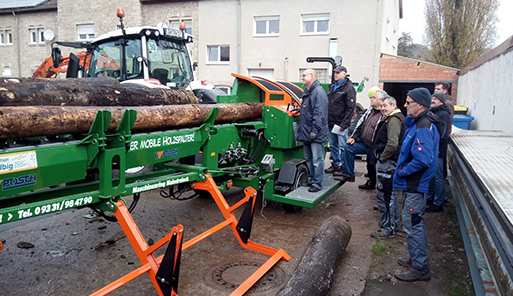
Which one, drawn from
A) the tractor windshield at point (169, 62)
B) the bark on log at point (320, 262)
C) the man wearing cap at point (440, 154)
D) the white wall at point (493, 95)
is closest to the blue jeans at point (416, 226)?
the bark on log at point (320, 262)

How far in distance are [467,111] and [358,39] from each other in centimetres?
648

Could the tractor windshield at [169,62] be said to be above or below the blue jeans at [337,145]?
above

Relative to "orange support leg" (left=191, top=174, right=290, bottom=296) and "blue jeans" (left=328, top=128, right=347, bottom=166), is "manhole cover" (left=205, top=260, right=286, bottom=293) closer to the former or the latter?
"orange support leg" (left=191, top=174, right=290, bottom=296)

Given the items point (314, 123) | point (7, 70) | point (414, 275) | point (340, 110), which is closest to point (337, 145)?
point (340, 110)

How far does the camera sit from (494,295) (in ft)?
9.82

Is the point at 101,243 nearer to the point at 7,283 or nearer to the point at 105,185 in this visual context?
the point at 7,283

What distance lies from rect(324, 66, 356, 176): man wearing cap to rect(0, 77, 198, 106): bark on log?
2619 mm

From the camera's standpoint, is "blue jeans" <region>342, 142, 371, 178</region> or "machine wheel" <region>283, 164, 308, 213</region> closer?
"machine wheel" <region>283, 164, 308, 213</region>

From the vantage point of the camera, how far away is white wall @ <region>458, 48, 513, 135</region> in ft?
23.4

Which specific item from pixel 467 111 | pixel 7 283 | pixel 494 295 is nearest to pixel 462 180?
pixel 494 295

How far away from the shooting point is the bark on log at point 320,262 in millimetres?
3314

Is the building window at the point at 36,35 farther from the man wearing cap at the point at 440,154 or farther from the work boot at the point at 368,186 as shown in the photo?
the man wearing cap at the point at 440,154

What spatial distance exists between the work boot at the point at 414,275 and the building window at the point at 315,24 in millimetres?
15806

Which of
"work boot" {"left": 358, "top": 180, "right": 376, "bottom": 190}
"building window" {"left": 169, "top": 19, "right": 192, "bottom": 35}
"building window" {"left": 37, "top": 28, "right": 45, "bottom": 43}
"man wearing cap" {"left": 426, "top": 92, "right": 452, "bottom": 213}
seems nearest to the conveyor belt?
"man wearing cap" {"left": 426, "top": 92, "right": 452, "bottom": 213}
